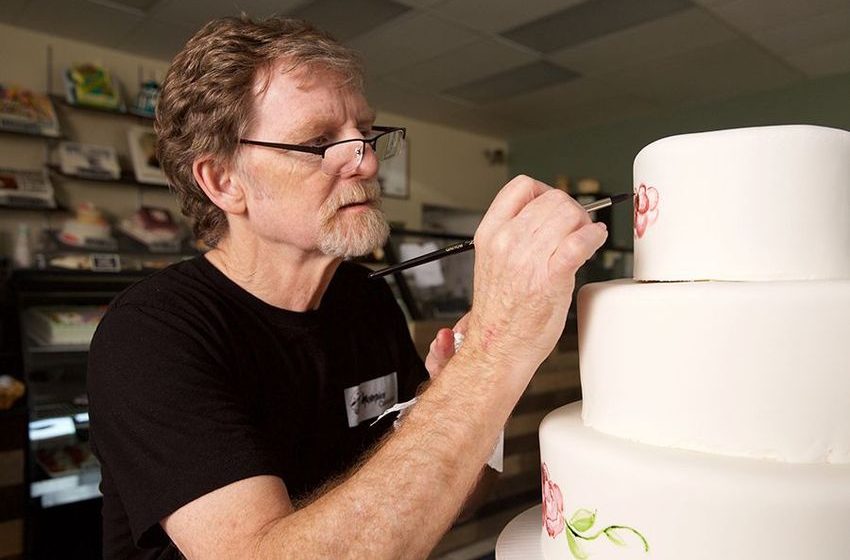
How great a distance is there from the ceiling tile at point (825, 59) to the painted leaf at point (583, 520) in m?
4.97

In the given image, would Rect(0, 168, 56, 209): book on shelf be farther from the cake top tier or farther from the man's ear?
the cake top tier

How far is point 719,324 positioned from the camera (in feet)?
2.42

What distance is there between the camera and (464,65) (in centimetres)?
501

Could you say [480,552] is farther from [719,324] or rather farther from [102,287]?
[102,287]

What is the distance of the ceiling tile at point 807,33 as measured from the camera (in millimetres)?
4059

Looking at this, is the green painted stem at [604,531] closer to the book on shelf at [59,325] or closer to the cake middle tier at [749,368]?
the cake middle tier at [749,368]

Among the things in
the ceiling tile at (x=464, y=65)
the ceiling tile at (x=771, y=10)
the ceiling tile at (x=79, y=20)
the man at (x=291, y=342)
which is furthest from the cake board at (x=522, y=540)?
the ceiling tile at (x=79, y=20)

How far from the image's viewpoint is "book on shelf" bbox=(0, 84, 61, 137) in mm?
4016

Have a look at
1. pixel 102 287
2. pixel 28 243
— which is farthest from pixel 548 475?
pixel 28 243

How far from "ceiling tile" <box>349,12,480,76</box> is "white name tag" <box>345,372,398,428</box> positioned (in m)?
3.04

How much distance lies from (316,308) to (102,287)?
2748mm

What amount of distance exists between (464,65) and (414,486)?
183 inches

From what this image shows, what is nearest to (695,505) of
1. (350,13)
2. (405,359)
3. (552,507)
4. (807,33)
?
(552,507)

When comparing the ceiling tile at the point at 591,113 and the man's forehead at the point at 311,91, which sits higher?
the ceiling tile at the point at 591,113
